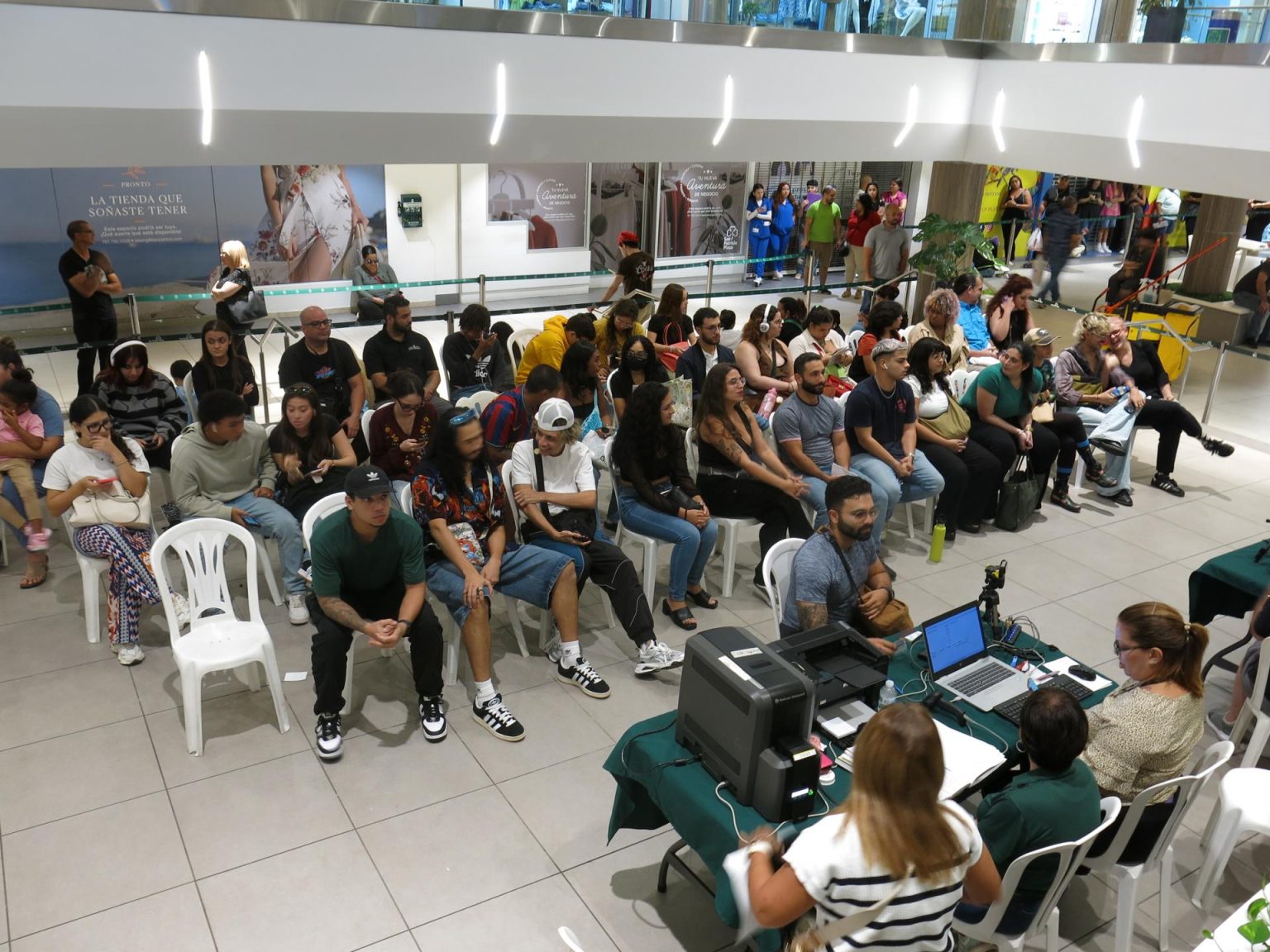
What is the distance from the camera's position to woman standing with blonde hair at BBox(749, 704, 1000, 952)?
85.6 inches

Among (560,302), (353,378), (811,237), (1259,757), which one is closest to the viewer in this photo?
(1259,757)

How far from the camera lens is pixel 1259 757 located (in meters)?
4.41

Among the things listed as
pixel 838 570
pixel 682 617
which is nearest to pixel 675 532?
pixel 682 617

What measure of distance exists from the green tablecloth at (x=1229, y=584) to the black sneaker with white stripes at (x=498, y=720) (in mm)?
3170

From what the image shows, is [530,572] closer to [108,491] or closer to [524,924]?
[524,924]

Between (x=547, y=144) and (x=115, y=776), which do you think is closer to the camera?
(x=115, y=776)

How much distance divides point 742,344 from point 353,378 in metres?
2.62

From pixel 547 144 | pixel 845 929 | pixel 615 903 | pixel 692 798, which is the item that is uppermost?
pixel 547 144

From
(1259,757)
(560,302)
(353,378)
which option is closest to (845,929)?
(1259,757)

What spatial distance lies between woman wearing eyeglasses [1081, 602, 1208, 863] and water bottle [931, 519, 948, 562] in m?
2.87

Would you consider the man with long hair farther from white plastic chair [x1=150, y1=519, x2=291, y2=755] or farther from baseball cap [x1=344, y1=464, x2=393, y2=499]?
white plastic chair [x1=150, y1=519, x2=291, y2=755]

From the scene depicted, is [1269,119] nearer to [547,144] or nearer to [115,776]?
[547,144]

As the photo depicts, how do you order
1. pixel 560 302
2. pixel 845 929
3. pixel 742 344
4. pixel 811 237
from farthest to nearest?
pixel 811 237 < pixel 560 302 < pixel 742 344 < pixel 845 929

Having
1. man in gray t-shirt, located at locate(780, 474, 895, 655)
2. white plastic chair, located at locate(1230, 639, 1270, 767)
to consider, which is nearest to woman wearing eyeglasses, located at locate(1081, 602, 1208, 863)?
man in gray t-shirt, located at locate(780, 474, 895, 655)
